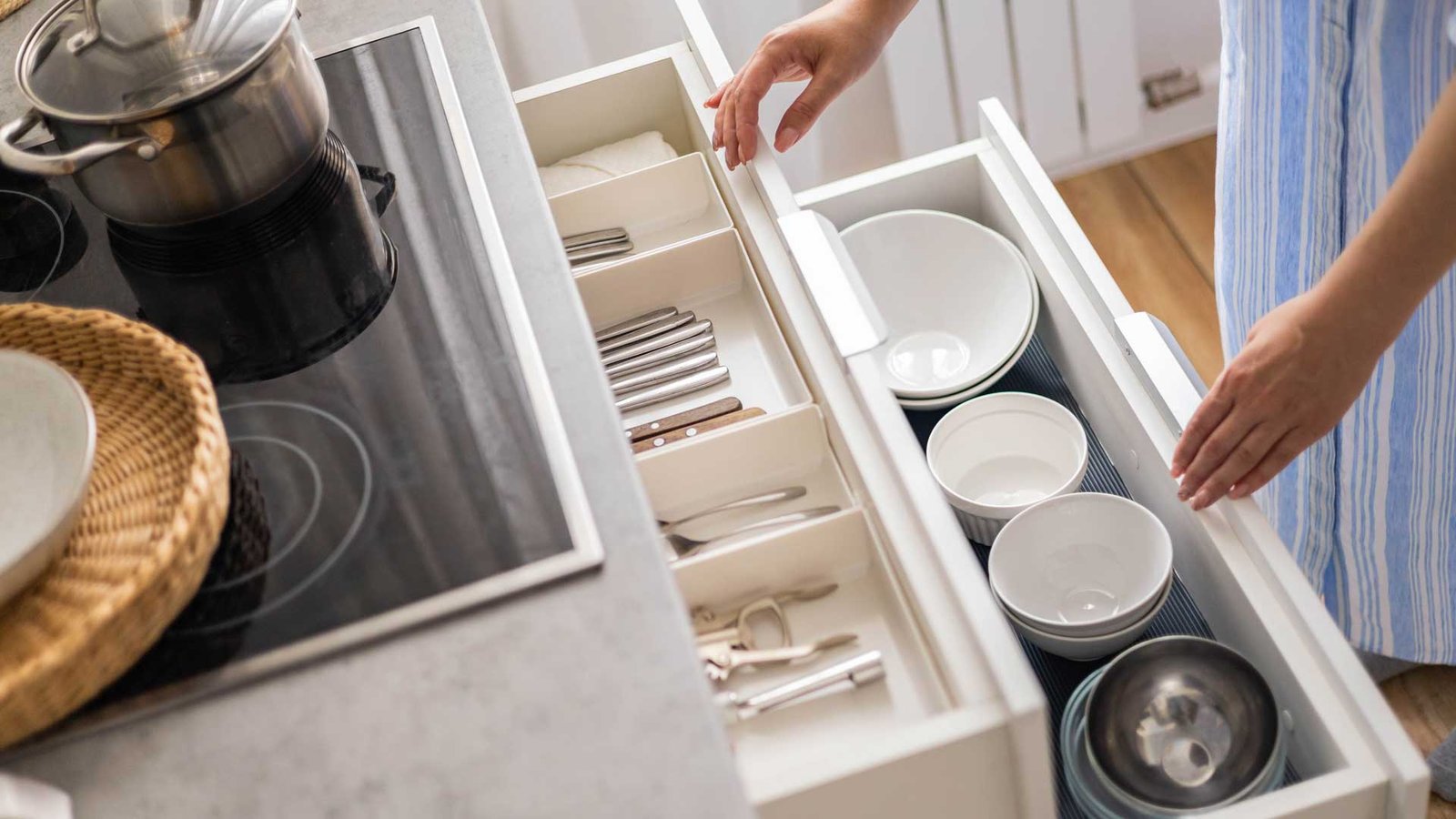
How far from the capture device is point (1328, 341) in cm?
89

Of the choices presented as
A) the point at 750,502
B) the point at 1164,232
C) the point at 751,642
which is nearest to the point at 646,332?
the point at 750,502

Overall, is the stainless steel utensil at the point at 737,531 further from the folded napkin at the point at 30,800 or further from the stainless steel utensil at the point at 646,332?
the folded napkin at the point at 30,800

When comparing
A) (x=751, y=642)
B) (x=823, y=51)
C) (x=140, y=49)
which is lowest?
(x=751, y=642)

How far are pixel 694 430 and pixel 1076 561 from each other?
357 millimetres

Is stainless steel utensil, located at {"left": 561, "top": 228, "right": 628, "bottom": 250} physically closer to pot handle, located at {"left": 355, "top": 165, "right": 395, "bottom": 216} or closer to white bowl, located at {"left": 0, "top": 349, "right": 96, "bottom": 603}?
pot handle, located at {"left": 355, "top": 165, "right": 395, "bottom": 216}

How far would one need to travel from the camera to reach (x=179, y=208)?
2.92ft

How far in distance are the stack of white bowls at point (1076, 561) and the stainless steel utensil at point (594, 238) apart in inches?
18.6

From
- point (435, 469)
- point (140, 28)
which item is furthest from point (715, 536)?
point (140, 28)

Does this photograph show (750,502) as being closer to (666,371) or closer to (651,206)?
(666,371)

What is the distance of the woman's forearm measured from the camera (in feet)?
2.70

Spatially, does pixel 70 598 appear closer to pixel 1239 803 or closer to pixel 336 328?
pixel 336 328

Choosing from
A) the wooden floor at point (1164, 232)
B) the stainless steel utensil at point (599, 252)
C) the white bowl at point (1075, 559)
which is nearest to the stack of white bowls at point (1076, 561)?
the white bowl at point (1075, 559)

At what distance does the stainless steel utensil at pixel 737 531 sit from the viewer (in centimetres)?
97

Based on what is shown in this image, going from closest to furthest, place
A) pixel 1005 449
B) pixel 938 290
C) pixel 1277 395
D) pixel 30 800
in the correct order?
pixel 30 800, pixel 1277 395, pixel 1005 449, pixel 938 290
